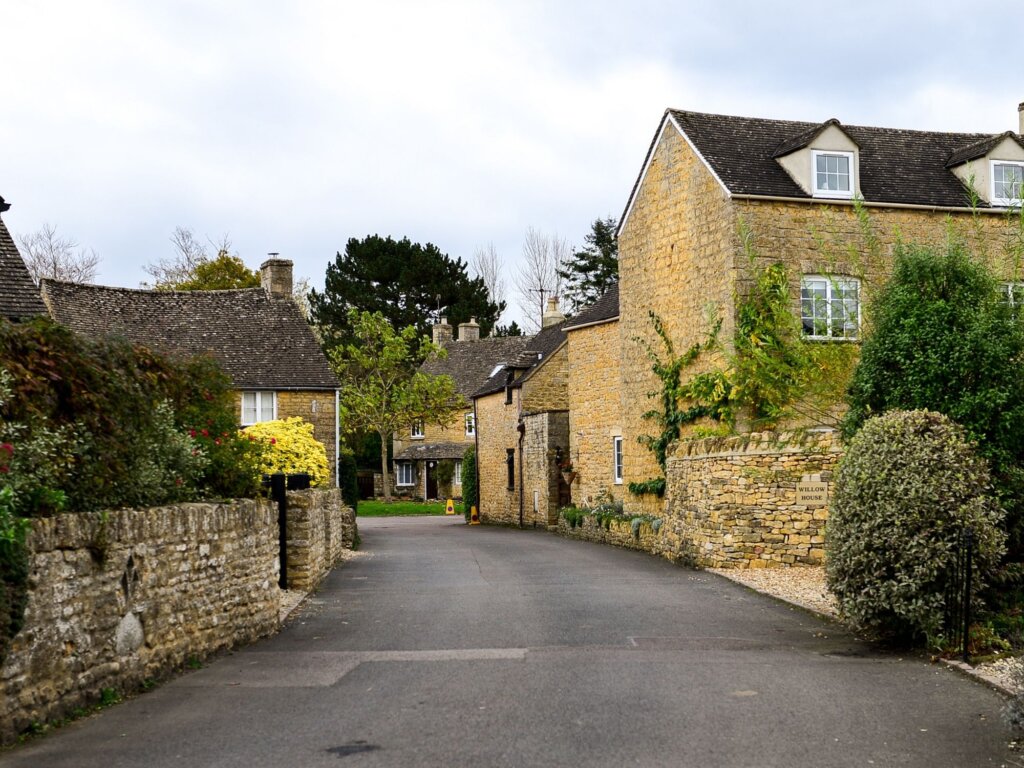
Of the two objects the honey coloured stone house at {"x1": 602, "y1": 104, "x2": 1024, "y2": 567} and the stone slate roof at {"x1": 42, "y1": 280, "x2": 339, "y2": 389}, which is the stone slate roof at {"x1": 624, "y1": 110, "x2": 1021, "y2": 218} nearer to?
the honey coloured stone house at {"x1": 602, "y1": 104, "x2": 1024, "y2": 567}

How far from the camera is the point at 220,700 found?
9.09 meters

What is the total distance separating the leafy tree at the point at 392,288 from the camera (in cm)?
6900

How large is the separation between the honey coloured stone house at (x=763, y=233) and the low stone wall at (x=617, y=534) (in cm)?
89

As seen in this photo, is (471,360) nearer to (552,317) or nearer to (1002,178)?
(552,317)

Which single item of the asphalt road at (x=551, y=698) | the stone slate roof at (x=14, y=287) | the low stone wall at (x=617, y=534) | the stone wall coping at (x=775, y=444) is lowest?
the low stone wall at (x=617, y=534)

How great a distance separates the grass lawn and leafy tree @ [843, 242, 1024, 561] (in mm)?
40779

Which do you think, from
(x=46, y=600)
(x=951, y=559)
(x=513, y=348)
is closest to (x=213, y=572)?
(x=46, y=600)

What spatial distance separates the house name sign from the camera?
19.5 meters

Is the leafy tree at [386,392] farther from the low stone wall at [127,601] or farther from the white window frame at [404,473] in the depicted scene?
the low stone wall at [127,601]

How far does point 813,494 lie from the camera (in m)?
19.5

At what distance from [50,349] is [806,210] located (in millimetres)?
17841

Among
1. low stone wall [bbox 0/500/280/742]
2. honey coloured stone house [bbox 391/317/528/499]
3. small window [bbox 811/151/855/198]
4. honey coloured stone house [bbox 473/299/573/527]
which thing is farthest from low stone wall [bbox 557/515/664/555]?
honey coloured stone house [bbox 391/317/528/499]

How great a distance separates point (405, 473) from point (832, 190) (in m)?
45.6

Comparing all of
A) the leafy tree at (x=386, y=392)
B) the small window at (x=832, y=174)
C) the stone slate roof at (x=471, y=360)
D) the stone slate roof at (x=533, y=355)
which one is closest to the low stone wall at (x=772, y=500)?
the small window at (x=832, y=174)
